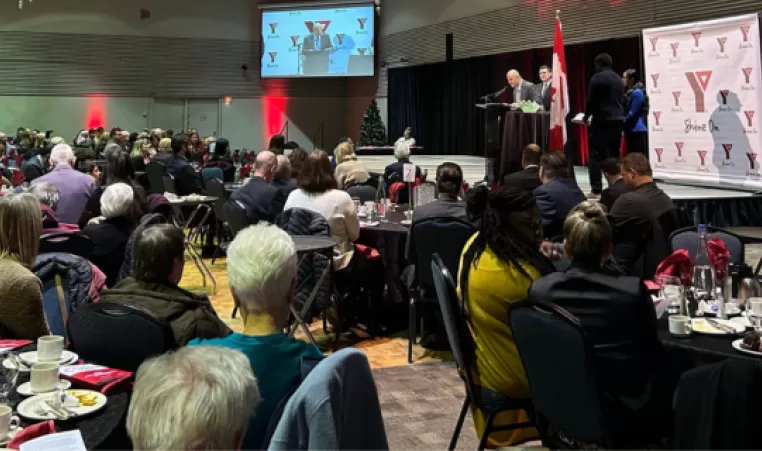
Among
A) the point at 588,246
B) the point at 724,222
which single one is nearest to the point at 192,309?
the point at 588,246

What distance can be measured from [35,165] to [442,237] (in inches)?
268

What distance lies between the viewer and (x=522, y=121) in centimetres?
906

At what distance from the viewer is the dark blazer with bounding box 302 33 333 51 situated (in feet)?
60.6

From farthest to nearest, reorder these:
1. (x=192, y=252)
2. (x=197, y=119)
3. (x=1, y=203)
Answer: (x=197, y=119), (x=192, y=252), (x=1, y=203)

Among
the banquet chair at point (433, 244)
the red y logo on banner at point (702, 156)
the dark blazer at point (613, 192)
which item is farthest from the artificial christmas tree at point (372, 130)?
the banquet chair at point (433, 244)

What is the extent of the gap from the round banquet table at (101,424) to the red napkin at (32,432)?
0.07 m

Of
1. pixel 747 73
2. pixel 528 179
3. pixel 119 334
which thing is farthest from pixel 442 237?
pixel 747 73

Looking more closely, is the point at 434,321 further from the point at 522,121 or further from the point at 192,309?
the point at 522,121

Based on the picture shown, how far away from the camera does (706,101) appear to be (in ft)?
28.6

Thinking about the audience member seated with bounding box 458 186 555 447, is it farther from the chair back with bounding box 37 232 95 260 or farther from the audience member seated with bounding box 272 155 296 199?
the audience member seated with bounding box 272 155 296 199

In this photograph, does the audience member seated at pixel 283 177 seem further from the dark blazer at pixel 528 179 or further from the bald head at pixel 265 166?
the dark blazer at pixel 528 179

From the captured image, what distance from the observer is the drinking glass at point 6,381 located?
216cm

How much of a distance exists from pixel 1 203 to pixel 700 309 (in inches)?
118

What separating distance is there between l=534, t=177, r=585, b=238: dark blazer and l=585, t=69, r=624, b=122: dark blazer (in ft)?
10.9
